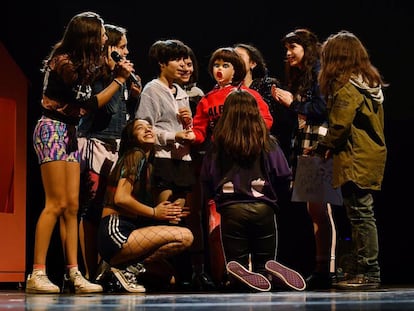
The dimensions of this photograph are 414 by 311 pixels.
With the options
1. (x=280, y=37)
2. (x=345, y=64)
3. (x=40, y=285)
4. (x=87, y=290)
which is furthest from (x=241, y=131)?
(x=280, y=37)

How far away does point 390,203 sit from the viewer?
4.63 m

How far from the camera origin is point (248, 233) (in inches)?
141

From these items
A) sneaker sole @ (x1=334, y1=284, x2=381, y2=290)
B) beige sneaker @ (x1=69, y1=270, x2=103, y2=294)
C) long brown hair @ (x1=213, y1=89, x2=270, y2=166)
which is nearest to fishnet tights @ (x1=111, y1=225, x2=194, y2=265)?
beige sneaker @ (x1=69, y1=270, x2=103, y2=294)

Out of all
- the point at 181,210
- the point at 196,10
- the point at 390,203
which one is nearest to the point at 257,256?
the point at 181,210

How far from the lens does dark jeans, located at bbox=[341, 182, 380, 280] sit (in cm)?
356

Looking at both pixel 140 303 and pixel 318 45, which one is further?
pixel 318 45

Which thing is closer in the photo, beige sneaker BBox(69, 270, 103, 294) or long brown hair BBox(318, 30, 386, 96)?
beige sneaker BBox(69, 270, 103, 294)

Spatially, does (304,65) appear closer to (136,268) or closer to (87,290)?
(136,268)

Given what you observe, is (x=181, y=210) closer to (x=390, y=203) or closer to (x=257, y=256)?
(x=257, y=256)

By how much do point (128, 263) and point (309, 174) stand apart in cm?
101

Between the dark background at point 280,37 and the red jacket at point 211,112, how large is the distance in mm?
727

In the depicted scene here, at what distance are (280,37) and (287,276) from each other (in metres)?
1.75

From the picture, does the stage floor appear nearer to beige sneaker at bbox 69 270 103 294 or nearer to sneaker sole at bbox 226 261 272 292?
sneaker sole at bbox 226 261 272 292

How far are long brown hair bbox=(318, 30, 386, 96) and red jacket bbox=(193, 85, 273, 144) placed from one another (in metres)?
0.37
